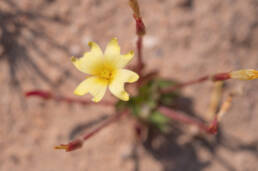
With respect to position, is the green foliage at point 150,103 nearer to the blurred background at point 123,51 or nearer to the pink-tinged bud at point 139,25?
the blurred background at point 123,51

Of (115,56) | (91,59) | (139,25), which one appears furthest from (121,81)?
(139,25)

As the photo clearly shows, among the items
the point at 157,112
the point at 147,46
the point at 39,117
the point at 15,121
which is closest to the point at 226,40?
the point at 147,46

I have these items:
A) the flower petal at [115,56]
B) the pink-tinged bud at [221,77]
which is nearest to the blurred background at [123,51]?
the pink-tinged bud at [221,77]

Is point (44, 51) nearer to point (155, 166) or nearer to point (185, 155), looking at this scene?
point (155, 166)

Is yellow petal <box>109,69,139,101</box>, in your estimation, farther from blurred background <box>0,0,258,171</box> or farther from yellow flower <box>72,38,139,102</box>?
blurred background <box>0,0,258,171</box>

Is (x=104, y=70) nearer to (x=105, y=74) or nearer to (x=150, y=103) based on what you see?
(x=105, y=74)

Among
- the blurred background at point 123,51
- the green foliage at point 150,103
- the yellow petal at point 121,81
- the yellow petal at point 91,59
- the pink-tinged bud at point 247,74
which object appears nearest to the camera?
the yellow petal at point 121,81

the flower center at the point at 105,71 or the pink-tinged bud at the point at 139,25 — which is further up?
the pink-tinged bud at the point at 139,25
